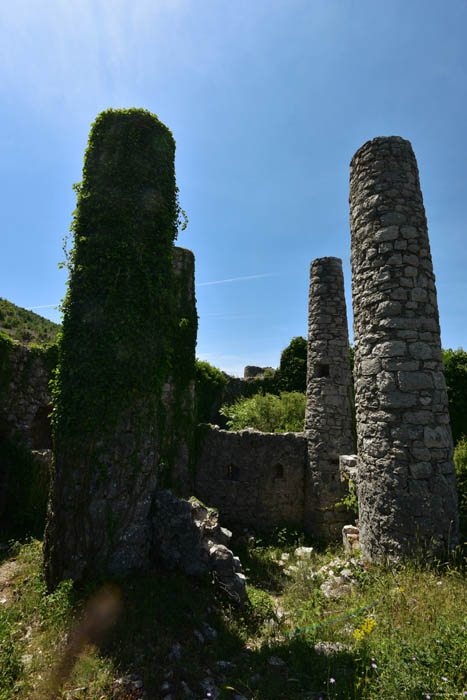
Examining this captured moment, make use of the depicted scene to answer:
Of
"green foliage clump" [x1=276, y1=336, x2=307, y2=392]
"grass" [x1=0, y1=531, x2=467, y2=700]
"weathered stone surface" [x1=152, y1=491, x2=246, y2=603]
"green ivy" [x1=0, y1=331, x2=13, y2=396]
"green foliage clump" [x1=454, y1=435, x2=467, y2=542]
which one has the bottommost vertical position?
"grass" [x1=0, y1=531, x2=467, y2=700]

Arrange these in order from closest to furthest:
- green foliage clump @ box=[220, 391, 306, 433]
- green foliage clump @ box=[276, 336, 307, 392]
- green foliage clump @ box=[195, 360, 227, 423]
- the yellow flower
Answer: the yellow flower → green foliage clump @ box=[220, 391, 306, 433] → green foliage clump @ box=[195, 360, 227, 423] → green foliage clump @ box=[276, 336, 307, 392]

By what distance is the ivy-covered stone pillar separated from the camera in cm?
512

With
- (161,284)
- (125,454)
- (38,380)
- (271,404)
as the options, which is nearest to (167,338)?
(161,284)

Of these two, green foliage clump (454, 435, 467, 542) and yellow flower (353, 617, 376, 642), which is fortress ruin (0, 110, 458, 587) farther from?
yellow flower (353, 617, 376, 642)

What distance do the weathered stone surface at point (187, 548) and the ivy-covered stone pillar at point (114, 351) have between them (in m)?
0.23

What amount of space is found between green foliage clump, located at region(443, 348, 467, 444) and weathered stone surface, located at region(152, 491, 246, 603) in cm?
1155

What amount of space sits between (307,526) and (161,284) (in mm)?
8188

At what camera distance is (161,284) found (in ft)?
19.7

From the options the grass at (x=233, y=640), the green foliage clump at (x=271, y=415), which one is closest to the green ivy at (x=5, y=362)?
the grass at (x=233, y=640)

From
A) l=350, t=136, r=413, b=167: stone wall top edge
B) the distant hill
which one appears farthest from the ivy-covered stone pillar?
the distant hill

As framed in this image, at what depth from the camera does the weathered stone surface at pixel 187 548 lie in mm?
5328

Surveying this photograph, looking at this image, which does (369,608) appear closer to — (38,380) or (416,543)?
(416,543)

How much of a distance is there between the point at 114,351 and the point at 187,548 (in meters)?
3.35

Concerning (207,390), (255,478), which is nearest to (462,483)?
(255,478)
